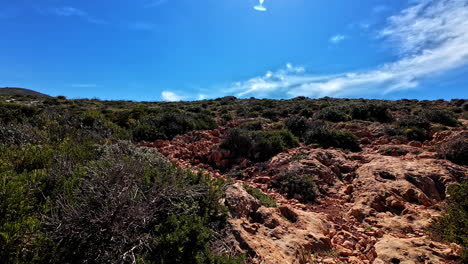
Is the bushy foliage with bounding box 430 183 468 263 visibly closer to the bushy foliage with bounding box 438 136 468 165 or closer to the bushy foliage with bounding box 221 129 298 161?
the bushy foliage with bounding box 438 136 468 165

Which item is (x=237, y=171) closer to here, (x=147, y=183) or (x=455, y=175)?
(x=147, y=183)

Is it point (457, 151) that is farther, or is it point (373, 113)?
point (373, 113)

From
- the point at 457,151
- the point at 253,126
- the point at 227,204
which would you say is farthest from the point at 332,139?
the point at 227,204

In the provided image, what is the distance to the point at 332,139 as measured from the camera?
872 centimetres

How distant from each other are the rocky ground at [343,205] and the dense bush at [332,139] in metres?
0.49

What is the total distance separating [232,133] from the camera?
859 cm

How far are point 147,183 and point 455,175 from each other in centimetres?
699

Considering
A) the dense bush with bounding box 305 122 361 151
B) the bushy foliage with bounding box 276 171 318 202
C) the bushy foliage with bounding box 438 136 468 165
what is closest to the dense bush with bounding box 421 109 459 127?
the bushy foliage with bounding box 438 136 468 165

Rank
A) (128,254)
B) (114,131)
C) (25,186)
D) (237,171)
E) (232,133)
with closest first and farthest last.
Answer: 1. (128,254)
2. (25,186)
3. (237,171)
4. (114,131)
5. (232,133)

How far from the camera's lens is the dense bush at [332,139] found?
8.45 m

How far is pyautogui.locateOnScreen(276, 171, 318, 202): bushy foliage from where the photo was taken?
534cm

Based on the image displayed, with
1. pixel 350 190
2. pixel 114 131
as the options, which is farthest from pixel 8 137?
pixel 350 190

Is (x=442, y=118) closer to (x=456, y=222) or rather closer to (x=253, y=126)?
(x=253, y=126)

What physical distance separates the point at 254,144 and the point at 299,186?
2.98m
